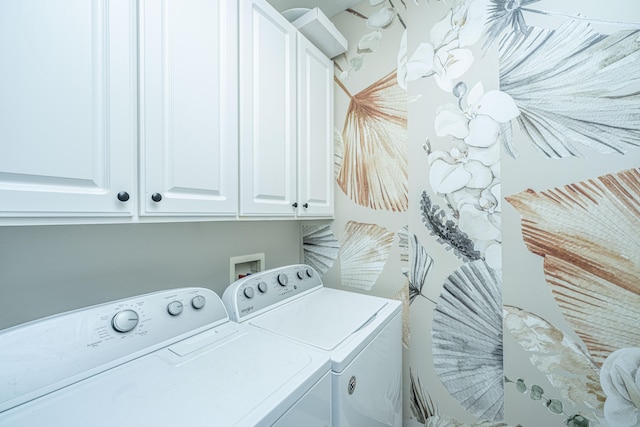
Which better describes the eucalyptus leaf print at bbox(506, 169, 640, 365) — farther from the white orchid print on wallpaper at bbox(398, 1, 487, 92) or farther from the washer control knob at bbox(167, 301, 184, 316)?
the washer control knob at bbox(167, 301, 184, 316)

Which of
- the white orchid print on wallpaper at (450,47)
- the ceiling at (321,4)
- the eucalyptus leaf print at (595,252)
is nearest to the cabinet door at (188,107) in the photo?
the ceiling at (321,4)

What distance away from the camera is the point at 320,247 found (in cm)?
181

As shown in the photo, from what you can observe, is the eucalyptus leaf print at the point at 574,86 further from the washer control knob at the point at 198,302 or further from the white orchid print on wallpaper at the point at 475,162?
the washer control knob at the point at 198,302

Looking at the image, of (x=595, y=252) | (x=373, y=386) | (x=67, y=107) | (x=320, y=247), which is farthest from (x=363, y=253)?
(x=67, y=107)

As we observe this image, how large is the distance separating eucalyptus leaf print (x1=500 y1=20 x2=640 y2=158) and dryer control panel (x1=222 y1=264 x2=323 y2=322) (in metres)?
1.22

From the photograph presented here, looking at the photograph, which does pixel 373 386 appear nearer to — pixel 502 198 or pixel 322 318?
pixel 322 318

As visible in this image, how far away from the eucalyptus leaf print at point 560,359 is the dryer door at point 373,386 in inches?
21.6

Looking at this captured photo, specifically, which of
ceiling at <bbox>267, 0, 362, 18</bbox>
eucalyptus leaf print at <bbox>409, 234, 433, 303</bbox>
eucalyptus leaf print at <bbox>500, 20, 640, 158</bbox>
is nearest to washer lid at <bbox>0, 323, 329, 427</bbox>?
eucalyptus leaf print at <bbox>409, 234, 433, 303</bbox>

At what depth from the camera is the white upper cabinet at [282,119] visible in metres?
1.08

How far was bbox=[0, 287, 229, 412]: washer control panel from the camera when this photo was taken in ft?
2.04

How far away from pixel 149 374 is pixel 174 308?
23 cm

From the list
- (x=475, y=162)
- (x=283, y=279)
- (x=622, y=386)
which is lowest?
(x=622, y=386)

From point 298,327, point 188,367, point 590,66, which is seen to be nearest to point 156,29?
point 188,367

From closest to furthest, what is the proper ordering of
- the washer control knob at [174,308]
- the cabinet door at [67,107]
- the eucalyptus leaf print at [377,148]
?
the cabinet door at [67,107]
the washer control knob at [174,308]
the eucalyptus leaf print at [377,148]
